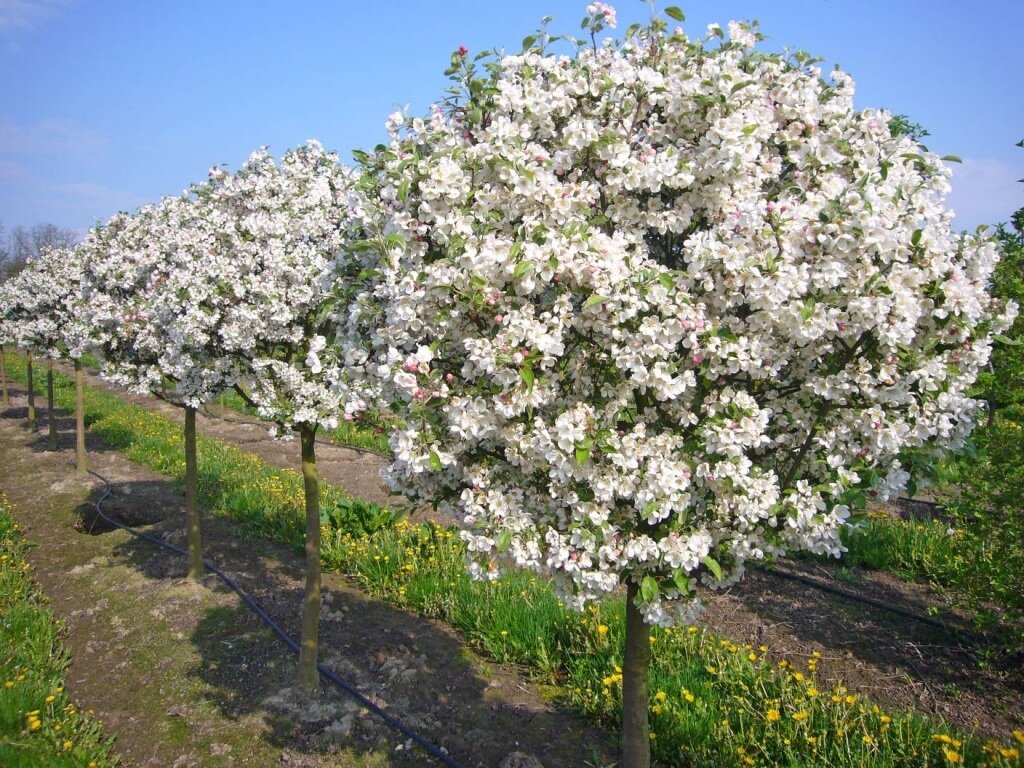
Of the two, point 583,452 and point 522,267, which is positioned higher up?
point 522,267

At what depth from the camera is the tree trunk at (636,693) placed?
3787 millimetres

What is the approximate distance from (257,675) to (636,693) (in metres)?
3.72

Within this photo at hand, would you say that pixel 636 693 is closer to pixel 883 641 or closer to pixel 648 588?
pixel 648 588

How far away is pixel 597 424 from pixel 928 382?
4.14 ft

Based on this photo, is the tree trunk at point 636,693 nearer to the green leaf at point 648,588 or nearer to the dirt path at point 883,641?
the green leaf at point 648,588

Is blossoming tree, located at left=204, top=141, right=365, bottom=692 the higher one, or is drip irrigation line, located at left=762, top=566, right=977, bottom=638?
blossoming tree, located at left=204, top=141, right=365, bottom=692

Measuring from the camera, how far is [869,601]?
7000 millimetres

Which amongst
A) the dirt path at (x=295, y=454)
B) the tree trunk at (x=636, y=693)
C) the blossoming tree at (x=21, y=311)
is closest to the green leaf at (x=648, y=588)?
the tree trunk at (x=636, y=693)

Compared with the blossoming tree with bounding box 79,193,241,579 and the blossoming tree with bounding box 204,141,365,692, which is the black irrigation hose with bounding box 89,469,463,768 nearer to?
the blossoming tree with bounding box 204,141,365,692

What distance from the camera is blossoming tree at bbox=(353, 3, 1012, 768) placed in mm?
2643

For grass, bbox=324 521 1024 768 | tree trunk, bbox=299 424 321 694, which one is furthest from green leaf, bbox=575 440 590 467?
tree trunk, bbox=299 424 321 694

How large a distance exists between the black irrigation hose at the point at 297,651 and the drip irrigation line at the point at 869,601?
119 inches

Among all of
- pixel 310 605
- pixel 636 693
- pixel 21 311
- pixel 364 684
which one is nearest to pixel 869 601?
pixel 636 693

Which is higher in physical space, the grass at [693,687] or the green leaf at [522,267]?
the green leaf at [522,267]
